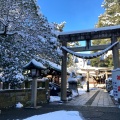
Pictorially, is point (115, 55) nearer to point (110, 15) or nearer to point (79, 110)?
point (79, 110)

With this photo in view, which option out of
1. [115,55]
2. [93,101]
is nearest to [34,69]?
[115,55]

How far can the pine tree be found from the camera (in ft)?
29.3

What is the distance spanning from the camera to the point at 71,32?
12430 millimetres

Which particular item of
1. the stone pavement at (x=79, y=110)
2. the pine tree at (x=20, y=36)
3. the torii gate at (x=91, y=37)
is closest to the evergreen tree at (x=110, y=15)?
the torii gate at (x=91, y=37)

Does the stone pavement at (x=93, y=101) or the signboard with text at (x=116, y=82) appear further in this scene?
the stone pavement at (x=93, y=101)

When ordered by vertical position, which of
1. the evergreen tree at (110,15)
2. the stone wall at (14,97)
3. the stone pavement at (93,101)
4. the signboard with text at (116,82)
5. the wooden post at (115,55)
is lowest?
the stone pavement at (93,101)

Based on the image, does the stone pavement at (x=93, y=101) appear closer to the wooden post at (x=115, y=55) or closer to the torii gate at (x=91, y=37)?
the torii gate at (x=91, y=37)

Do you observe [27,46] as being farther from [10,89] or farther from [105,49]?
[105,49]

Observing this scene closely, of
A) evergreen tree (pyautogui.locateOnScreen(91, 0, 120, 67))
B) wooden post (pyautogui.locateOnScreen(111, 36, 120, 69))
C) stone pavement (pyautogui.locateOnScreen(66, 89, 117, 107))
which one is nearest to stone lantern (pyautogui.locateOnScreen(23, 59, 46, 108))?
stone pavement (pyautogui.locateOnScreen(66, 89, 117, 107))

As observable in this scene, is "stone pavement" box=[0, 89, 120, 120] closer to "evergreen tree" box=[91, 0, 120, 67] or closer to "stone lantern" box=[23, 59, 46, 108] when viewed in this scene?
"stone lantern" box=[23, 59, 46, 108]

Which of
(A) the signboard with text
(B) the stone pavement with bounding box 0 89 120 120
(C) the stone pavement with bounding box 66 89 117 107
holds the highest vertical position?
(A) the signboard with text

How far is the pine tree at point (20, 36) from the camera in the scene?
29.3 feet

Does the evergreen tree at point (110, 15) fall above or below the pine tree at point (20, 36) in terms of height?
above

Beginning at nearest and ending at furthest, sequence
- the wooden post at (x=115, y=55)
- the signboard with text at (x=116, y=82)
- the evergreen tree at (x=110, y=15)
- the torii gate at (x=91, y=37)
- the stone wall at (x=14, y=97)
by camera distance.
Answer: the signboard with text at (x=116, y=82) < the stone wall at (x=14, y=97) < the wooden post at (x=115, y=55) < the torii gate at (x=91, y=37) < the evergreen tree at (x=110, y=15)
